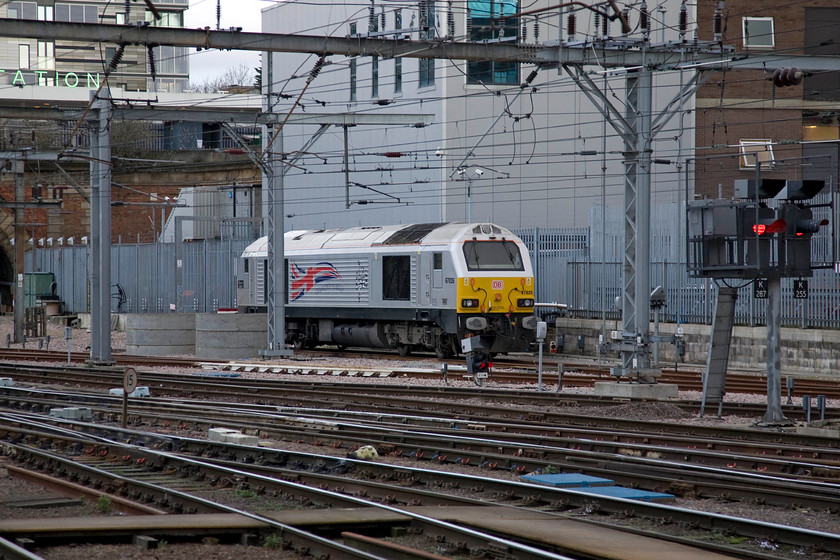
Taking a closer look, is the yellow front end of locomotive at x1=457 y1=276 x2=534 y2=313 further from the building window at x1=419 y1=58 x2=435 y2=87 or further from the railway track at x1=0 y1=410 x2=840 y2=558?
the railway track at x1=0 y1=410 x2=840 y2=558

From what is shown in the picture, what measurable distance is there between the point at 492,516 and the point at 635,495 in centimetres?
172

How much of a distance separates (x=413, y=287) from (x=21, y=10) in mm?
55029

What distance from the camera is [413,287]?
95.1 ft

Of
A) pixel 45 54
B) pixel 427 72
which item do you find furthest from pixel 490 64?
pixel 45 54

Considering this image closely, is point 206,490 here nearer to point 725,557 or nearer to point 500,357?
point 725,557

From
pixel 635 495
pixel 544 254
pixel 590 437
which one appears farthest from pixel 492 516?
pixel 544 254

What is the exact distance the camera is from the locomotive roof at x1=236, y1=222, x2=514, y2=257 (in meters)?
28.2

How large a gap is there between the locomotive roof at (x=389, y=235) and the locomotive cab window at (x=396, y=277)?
465 millimetres

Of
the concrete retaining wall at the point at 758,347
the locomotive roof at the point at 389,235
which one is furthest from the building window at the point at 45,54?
the concrete retaining wall at the point at 758,347

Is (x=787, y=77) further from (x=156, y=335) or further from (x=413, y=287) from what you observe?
(x=156, y=335)

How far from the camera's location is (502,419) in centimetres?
1602

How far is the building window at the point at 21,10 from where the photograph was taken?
72.5 meters

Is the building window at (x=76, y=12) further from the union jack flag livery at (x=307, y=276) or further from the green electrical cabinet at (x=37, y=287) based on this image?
the union jack flag livery at (x=307, y=276)

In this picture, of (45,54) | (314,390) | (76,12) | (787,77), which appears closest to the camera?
(787,77)
